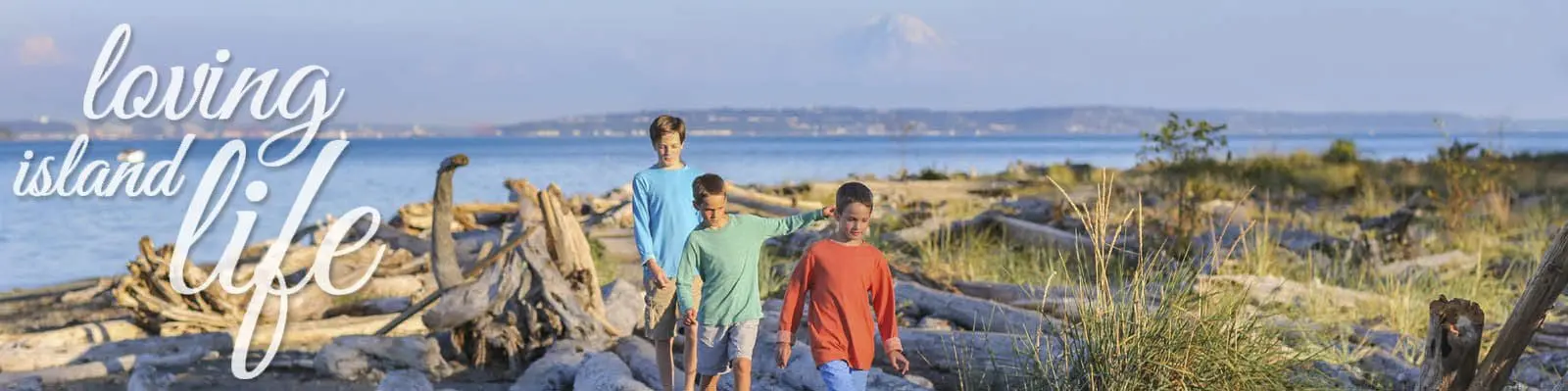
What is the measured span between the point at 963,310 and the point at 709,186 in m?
4.00

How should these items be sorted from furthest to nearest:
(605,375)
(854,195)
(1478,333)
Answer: (605,375) → (1478,333) → (854,195)

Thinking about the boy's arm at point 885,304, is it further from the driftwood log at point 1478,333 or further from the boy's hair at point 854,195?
the driftwood log at point 1478,333

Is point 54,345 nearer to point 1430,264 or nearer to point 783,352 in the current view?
point 783,352

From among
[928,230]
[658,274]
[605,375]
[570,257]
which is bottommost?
[928,230]

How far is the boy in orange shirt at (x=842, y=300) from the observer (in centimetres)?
446

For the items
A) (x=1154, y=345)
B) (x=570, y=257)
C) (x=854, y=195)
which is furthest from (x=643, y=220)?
(x=570, y=257)

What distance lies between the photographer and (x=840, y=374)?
179 inches

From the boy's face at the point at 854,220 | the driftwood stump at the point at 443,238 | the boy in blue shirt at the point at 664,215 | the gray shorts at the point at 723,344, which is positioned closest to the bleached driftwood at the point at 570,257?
the driftwood stump at the point at 443,238

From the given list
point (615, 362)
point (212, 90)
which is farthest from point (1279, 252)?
point (212, 90)

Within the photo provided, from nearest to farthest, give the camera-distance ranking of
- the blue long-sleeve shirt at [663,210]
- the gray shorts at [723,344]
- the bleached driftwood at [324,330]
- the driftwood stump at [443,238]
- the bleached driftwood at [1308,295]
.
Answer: the gray shorts at [723,344]
the blue long-sleeve shirt at [663,210]
the driftwood stump at [443,238]
the bleached driftwood at [324,330]
the bleached driftwood at [1308,295]

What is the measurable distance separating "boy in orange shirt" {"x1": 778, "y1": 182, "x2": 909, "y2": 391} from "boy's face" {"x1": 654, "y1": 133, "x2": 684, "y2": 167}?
3.21 ft

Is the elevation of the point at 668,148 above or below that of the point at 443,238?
above

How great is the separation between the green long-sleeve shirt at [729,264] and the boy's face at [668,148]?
488 mm

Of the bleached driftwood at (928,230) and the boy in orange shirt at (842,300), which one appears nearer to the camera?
the boy in orange shirt at (842,300)
